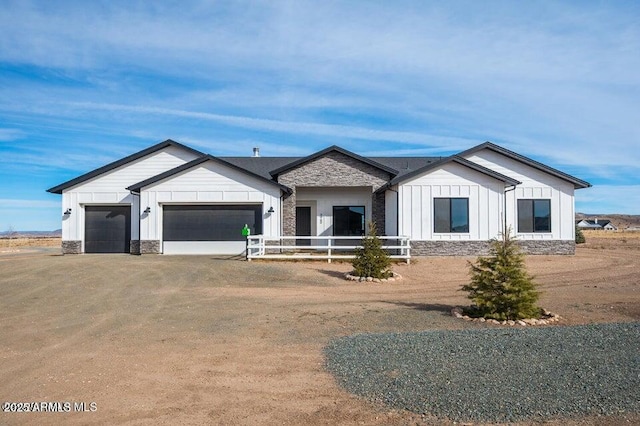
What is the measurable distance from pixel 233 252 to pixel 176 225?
9.63 feet

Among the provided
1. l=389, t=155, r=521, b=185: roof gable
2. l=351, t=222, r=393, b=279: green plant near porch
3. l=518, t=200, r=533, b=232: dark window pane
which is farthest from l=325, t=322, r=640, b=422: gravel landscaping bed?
l=518, t=200, r=533, b=232: dark window pane

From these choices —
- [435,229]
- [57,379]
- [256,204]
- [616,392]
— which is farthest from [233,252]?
[616,392]

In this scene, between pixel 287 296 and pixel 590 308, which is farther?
pixel 287 296

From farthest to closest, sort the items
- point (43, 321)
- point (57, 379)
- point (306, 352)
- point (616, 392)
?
point (43, 321), point (306, 352), point (57, 379), point (616, 392)

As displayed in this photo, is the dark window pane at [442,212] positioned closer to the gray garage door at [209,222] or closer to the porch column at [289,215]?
the porch column at [289,215]

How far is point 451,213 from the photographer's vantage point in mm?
23312

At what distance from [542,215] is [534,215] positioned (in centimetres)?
39

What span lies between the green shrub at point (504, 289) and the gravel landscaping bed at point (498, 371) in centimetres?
128

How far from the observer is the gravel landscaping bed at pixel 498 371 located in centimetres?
528

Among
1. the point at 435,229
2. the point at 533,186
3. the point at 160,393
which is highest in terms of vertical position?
the point at 533,186

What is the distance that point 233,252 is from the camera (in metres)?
24.2

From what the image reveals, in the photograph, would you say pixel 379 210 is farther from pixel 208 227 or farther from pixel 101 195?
pixel 101 195

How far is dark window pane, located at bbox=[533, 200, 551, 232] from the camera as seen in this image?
80.5 feet

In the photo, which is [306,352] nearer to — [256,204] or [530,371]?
[530,371]
